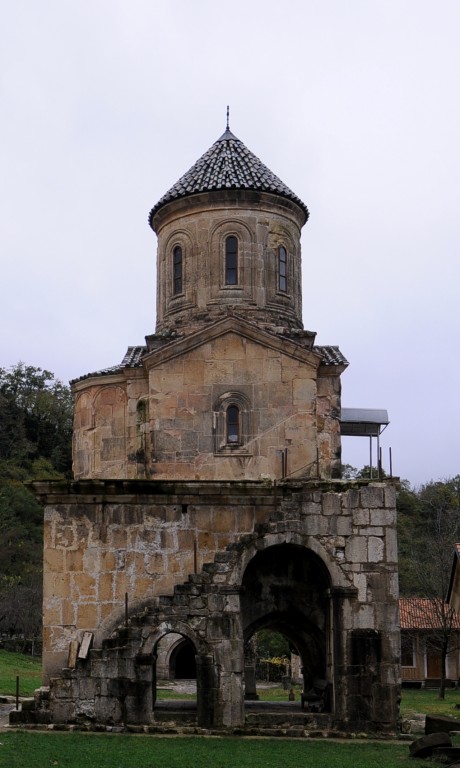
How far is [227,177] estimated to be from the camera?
79.6 feet

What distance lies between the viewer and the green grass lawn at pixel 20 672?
24.3m

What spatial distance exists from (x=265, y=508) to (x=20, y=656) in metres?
24.3

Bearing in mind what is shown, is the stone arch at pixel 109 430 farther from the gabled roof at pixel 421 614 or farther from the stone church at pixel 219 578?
the gabled roof at pixel 421 614

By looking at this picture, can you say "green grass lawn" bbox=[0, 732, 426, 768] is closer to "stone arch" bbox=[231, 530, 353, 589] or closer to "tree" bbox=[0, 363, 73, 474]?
"stone arch" bbox=[231, 530, 353, 589]

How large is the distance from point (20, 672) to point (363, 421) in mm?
14158

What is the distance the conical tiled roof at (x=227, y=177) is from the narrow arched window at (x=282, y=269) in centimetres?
135

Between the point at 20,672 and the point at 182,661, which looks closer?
the point at 182,661

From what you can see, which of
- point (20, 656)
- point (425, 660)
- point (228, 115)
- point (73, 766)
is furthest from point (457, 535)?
point (73, 766)

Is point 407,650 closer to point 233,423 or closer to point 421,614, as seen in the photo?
point 421,614

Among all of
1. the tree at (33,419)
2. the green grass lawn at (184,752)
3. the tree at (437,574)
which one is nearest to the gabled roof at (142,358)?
the green grass lawn at (184,752)

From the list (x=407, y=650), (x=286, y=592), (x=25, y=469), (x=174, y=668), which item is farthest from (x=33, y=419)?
(x=286, y=592)

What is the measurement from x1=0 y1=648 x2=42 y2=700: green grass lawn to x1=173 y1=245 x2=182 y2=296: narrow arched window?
10.3 meters

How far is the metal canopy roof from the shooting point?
82.5ft

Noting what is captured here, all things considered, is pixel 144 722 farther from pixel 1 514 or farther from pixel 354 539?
pixel 1 514
